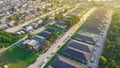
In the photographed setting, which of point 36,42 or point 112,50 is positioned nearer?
point 112,50

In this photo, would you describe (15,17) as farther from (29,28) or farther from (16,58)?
(16,58)

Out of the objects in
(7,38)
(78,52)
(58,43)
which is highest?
(7,38)

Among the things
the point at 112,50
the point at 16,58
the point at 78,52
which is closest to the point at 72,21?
the point at 78,52

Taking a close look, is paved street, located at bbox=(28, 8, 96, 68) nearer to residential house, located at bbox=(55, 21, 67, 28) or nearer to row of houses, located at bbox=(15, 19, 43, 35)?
residential house, located at bbox=(55, 21, 67, 28)

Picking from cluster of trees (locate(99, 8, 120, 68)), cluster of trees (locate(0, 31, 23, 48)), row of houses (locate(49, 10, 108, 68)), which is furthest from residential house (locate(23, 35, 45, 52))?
cluster of trees (locate(99, 8, 120, 68))

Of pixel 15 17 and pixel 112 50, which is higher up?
pixel 15 17

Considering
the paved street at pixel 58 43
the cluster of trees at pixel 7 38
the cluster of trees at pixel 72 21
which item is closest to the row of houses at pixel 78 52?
the paved street at pixel 58 43

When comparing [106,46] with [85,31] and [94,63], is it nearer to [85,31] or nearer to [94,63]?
[94,63]
